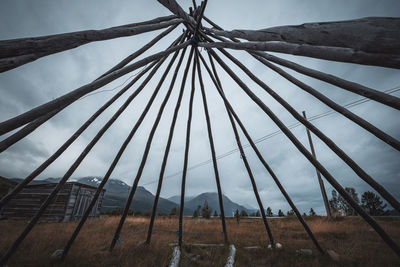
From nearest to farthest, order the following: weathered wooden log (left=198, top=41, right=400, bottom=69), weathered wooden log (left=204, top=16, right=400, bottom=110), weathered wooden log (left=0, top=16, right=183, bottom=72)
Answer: weathered wooden log (left=198, top=41, right=400, bottom=69) → weathered wooden log (left=0, top=16, right=183, bottom=72) → weathered wooden log (left=204, top=16, right=400, bottom=110)

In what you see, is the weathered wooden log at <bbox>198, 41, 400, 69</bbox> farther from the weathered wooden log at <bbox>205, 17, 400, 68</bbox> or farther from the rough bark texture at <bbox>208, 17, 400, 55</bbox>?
the rough bark texture at <bbox>208, 17, 400, 55</bbox>

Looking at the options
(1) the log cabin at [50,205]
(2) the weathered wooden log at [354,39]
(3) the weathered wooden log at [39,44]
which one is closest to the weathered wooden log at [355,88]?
(2) the weathered wooden log at [354,39]

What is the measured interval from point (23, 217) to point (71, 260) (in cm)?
1784

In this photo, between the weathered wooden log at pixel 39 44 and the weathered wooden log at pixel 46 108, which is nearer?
the weathered wooden log at pixel 39 44

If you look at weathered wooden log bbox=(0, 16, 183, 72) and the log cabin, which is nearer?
weathered wooden log bbox=(0, 16, 183, 72)

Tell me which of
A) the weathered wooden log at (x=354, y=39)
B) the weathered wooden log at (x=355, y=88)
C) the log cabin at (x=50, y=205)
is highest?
the weathered wooden log at (x=355, y=88)

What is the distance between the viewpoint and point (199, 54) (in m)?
6.29

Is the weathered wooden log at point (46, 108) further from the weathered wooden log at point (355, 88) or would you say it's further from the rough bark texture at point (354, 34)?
the weathered wooden log at point (355, 88)

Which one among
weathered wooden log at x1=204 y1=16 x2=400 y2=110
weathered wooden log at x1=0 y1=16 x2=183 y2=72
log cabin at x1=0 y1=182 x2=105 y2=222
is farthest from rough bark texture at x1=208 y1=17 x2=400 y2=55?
log cabin at x1=0 y1=182 x2=105 y2=222

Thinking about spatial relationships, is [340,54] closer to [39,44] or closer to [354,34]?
[354,34]

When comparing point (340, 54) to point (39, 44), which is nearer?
point (340, 54)

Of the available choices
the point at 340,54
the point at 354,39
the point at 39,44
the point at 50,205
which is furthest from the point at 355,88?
the point at 50,205

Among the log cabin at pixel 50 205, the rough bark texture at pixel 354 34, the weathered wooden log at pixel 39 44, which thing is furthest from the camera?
the log cabin at pixel 50 205

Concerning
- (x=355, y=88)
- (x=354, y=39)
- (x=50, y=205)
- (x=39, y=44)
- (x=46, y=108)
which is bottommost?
(x=50, y=205)
